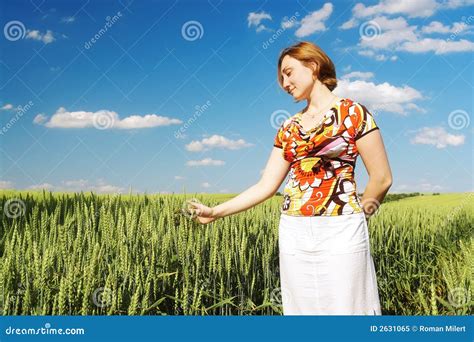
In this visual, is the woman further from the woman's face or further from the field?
the field

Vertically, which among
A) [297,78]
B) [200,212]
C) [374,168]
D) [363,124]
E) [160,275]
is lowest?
[160,275]

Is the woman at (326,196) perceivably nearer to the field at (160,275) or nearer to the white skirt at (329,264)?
the white skirt at (329,264)

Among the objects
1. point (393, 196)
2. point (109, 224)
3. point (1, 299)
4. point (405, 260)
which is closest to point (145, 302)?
point (1, 299)

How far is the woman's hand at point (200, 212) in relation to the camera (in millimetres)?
2021

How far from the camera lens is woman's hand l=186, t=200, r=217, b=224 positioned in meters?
2.02

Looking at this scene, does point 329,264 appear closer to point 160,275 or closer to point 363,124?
point 363,124

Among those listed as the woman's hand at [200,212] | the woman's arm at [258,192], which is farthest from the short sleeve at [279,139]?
the woman's hand at [200,212]

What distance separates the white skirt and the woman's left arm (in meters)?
0.16

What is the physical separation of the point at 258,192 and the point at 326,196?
0.39 meters

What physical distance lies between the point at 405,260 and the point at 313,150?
5.12 ft

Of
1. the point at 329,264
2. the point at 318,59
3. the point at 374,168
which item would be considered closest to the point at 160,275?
the point at 329,264

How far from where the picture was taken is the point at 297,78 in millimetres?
1890

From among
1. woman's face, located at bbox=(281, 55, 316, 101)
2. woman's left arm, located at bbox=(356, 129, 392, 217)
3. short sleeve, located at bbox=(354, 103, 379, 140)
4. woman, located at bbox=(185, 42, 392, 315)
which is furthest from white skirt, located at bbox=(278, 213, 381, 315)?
woman's face, located at bbox=(281, 55, 316, 101)

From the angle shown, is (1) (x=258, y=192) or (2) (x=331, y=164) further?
(1) (x=258, y=192)
